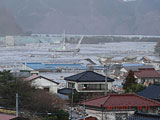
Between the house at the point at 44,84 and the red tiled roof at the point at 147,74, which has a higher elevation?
the red tiled roof at the point at 147,74

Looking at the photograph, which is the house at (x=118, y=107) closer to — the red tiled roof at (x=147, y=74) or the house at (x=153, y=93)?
the house at (x=153, y=93)

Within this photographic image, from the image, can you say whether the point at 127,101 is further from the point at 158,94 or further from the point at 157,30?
the point at 157,30

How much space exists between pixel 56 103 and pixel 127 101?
1.07 m

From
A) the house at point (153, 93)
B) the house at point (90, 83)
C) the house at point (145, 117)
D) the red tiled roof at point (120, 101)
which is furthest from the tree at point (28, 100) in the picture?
the house at point (145, 117)

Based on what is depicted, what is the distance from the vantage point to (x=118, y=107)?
403 centimetres

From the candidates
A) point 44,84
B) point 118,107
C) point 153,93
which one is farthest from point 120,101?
point 44,84

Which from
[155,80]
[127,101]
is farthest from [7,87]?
[155,80]

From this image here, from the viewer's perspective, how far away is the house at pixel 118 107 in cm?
398

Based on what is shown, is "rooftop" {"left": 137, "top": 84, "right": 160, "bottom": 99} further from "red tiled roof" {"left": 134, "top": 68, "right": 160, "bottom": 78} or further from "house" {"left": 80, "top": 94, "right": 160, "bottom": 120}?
"red tiled roof" {"left": 134, "top": 68, "right": 160, "bottom": 78}

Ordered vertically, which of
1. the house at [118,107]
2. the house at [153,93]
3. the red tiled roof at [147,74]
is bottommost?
the house at [118,107]

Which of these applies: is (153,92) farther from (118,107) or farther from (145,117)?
(145,117)

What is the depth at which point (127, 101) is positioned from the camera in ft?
13.6

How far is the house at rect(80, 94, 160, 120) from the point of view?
3.98 metres

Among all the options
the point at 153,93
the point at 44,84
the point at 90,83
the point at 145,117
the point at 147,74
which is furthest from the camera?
the point at 147,74
